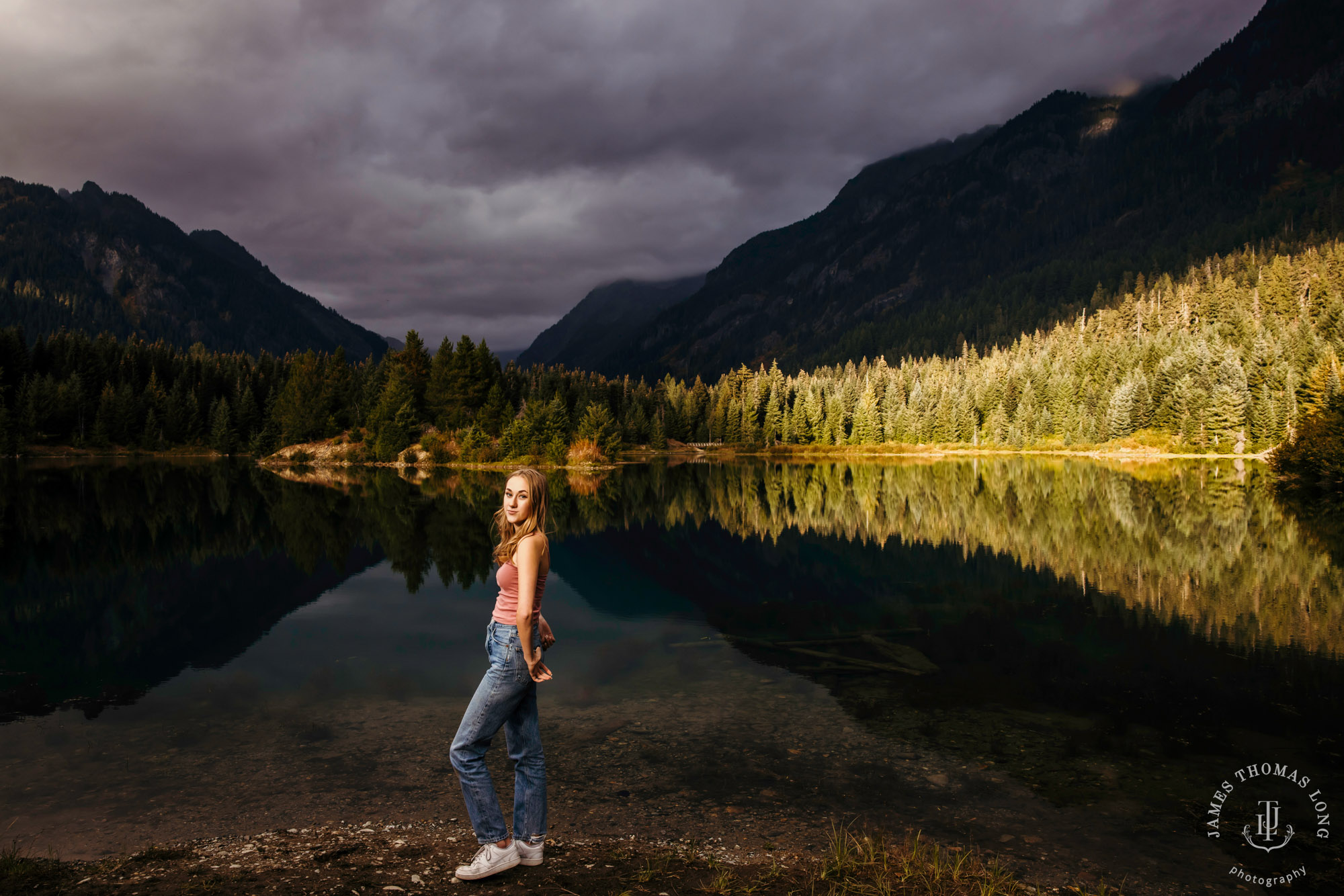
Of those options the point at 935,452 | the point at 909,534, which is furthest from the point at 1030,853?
the point at 935,452

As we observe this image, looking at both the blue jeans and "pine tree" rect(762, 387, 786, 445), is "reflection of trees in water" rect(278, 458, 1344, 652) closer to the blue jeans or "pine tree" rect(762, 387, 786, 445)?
the blue jeans

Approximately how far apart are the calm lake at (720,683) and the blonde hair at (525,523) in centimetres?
337

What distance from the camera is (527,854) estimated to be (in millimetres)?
6816

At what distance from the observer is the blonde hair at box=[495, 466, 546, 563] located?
6684 millimetres

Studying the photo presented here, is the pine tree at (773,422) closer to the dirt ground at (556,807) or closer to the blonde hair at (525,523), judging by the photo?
the dirt ground at (556,807)

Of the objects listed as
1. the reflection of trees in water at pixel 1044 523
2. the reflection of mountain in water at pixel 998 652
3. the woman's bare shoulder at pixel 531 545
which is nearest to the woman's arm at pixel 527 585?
the woman's bare shoulder at pixel 531 545

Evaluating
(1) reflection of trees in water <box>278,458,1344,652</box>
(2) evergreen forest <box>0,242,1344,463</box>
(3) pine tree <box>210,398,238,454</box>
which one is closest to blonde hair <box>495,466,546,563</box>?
(1) reflection of trees in water <box>278,458,1344,652</box>

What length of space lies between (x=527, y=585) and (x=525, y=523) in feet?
1.92

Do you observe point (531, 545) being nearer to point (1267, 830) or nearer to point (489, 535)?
point (1267, 830)

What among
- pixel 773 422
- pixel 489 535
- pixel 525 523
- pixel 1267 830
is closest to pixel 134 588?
pixel 489 535

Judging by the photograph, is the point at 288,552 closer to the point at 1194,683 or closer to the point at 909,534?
the point at 909,534

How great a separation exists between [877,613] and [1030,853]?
11862mm

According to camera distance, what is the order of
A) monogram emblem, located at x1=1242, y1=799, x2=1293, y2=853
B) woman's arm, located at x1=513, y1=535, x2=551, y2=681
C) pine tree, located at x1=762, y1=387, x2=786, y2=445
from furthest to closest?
1. pine tree, located at x1=762, y1=387, x2=786, y2=445
2. monogram emblem, located at x1=1242, y1=799, x2=1293, y2=853
3. woman's arm, located at x1=513, y1=535, x2=551, y2=681

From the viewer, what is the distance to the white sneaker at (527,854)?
678 centimetres
